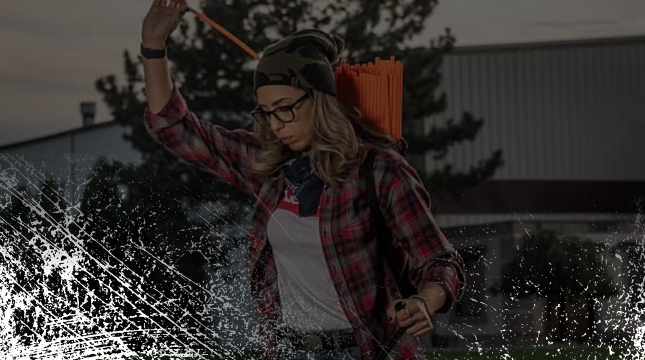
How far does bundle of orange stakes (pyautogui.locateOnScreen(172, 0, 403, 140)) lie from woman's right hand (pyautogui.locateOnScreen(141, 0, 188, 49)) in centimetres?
3

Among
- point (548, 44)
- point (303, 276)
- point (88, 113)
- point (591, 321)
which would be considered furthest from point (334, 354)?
point (591, 321)

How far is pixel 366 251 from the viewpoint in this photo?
161 inches

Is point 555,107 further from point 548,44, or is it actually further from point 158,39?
point 158,39

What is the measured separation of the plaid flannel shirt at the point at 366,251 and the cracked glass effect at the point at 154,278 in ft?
17.2

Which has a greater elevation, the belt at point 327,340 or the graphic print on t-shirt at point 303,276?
the graphic print on t-shirt at point 303,276

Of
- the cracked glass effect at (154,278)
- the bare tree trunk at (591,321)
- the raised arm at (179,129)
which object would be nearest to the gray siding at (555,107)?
the cracked glass effect at (154,278)

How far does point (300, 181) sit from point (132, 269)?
1985cm

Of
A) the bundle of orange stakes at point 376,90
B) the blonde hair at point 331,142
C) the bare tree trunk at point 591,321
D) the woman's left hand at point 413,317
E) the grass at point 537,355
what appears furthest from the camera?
the bare tree trunk at point 591,321

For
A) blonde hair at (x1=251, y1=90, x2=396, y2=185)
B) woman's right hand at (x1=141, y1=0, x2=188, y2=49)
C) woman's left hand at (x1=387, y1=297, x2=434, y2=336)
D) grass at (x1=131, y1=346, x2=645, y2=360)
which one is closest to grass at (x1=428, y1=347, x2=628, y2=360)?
grass at (x1=131, y1=346, x2=645, y2=360)

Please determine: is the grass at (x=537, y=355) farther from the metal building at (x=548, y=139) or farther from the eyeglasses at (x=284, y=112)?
the eyeglasses at (x=284, y=112)

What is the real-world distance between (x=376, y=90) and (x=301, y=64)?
26cm

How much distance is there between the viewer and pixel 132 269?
23.7m

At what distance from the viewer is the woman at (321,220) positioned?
157 inches

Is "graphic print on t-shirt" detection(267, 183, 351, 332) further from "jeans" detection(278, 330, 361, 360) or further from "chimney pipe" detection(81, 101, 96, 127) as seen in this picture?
"chimney pipe" detection(81, 101, 96, 127)
